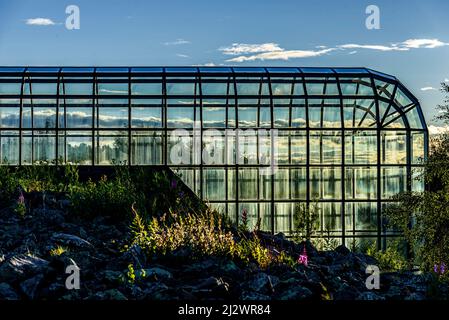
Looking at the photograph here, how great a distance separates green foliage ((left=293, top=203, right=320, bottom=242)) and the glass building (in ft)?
0.96

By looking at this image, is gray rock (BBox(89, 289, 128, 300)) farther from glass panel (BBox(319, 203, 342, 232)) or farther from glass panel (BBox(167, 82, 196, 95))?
glass panel (BBox(167, 82, 196, 95))

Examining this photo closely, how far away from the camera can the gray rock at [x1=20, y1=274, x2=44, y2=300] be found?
8516 millimetres

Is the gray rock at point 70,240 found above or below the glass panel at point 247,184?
below

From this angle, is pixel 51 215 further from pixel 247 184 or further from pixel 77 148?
pixel 247 184

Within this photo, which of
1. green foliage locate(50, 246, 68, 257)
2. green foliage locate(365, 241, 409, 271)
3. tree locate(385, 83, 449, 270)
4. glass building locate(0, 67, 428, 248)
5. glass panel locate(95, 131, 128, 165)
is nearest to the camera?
green foliage locate(50, 246, 68, 257)

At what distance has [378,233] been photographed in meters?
20.3

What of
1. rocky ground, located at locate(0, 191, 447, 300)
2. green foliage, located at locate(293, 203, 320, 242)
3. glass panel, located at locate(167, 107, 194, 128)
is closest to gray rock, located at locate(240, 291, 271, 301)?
rocky ground, located at locate(0, 191, 447, 300)

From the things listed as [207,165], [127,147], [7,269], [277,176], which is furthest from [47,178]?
[7,269]

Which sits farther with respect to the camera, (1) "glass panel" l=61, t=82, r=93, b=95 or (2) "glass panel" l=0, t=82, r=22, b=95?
(2) "glass panel" l=0, t=82, r=22, b=95

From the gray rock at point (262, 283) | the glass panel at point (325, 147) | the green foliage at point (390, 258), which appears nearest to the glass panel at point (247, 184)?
the glass panel at point (325, 147)

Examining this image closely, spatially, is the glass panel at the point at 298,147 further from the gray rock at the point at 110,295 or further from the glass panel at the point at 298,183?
the gray rock at the point at 110,295

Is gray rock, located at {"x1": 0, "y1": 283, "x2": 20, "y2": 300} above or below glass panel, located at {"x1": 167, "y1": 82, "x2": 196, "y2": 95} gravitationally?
below

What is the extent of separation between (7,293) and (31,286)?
31 centimetres

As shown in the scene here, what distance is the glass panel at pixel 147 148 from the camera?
20094 mm
